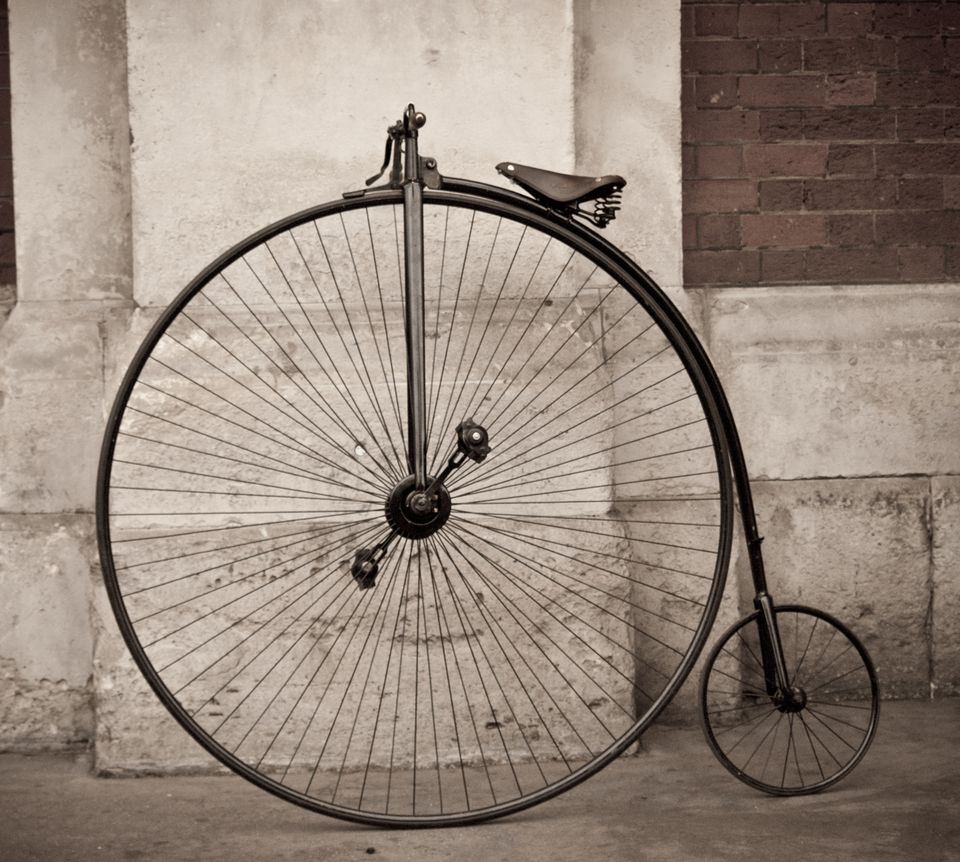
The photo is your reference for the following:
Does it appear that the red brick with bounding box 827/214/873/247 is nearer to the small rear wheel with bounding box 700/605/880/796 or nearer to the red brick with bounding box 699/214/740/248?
the red brick with bounding box 699/214/740/248

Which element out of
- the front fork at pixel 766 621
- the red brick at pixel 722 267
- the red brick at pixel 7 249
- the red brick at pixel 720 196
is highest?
the red brick at pixel 720 196

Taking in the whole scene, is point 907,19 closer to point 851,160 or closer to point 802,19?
point 802,19

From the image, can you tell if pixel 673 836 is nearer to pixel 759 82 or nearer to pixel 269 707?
pixel 269 707

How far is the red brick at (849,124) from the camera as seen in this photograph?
3.61m

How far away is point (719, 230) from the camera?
11.8ft

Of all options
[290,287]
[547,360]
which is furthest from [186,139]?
[547,360]

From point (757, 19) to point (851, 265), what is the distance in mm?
761

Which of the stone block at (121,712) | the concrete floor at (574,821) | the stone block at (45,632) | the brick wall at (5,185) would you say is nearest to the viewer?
the concrete floor at (574,821)

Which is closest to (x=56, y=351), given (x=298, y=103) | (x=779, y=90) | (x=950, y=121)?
(x=298, y=103)

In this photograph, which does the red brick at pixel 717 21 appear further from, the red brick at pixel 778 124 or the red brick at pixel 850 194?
the red brick at pixel 850 194

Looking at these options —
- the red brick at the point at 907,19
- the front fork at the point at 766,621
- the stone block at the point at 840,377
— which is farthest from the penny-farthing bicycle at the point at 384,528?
the red brick at the point at 907,19

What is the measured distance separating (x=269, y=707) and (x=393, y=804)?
43 centimetres

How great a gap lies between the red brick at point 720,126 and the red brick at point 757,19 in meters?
0.23

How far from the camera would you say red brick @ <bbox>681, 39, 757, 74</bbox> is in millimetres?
3566
